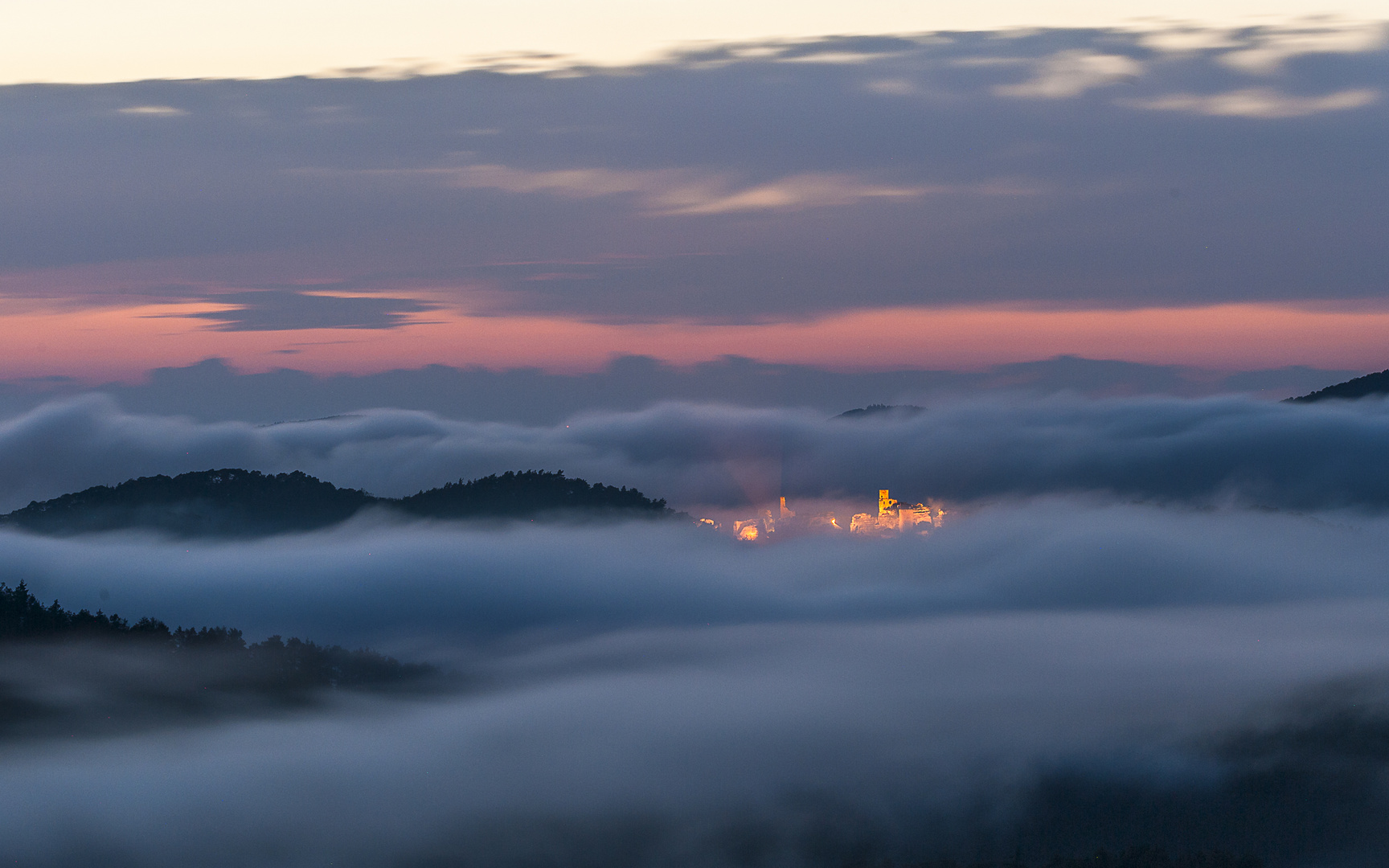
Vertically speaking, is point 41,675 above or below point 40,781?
above

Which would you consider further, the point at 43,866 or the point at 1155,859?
the point at 1155,859

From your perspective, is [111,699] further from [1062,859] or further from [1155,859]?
[1155,859]

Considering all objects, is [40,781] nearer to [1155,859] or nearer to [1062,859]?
[1062,859]

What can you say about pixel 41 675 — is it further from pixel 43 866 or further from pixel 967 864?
pixel 967 864

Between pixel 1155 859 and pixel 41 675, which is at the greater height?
pixel 41 675

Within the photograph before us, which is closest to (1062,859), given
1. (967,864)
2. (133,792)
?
(967,864)

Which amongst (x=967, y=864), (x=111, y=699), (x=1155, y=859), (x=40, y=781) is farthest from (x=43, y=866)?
(x=1155, y=859)

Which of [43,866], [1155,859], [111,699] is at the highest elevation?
[111,699]

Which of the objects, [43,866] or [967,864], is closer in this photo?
[43,866]
